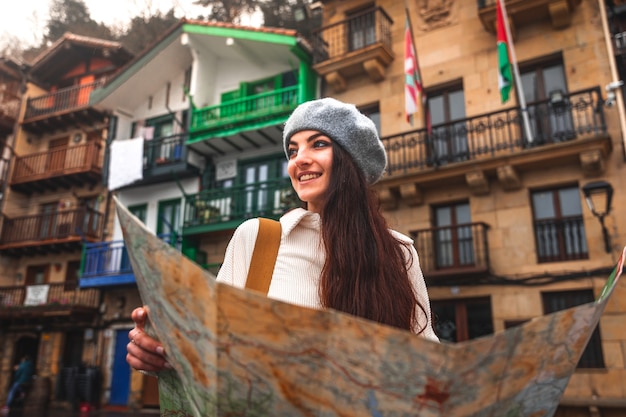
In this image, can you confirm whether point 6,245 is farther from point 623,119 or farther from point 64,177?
point 623,119

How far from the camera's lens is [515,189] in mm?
10992

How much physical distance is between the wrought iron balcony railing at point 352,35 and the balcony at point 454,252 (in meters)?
5.55

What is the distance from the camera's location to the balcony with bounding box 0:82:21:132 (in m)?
20.1

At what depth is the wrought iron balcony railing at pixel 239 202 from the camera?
13312 millimetres

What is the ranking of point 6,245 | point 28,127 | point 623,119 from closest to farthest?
point 623,119 → point 6,245 → point 28,127

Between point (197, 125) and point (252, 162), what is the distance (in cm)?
210

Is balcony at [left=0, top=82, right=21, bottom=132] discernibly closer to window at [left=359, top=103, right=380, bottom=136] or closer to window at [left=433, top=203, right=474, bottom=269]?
window at [left=359, top=103, right=380, bottom=136]

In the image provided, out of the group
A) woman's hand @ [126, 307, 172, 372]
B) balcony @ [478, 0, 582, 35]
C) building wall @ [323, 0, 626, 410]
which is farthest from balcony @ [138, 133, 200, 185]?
woman's hand @ [126, 307, 172, 372]

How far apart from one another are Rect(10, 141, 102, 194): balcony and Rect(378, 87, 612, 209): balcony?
11.0 meters

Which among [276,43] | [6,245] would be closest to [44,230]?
[6,245]

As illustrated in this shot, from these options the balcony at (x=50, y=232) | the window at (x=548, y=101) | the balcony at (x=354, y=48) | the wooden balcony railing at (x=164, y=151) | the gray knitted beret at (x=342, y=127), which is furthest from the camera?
the balcony at (x=50, y=232)

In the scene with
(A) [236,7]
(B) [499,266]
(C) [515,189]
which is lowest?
(B) [499,266]

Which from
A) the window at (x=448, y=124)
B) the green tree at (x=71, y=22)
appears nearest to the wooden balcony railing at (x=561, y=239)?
the window at (x=448, y=124)

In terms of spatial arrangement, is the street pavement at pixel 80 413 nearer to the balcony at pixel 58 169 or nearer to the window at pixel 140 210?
the window at pixel 140 210
